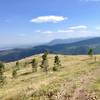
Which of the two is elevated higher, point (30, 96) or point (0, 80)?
point (30, 96)

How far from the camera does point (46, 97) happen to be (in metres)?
31.6

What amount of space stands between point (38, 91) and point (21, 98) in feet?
8.85

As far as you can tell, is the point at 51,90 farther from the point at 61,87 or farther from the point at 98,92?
the point at 98,92

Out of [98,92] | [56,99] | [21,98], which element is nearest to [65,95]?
[56,99]

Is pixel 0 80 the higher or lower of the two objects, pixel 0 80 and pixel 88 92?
the lower

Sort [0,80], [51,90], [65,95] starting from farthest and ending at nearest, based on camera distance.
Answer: [0,80] < [51,90] < [65,95]

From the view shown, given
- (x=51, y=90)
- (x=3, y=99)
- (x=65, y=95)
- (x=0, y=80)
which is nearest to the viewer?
(x=65, y=95)

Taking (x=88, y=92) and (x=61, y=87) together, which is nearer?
(x=88, y=92)

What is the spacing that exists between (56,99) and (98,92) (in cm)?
545

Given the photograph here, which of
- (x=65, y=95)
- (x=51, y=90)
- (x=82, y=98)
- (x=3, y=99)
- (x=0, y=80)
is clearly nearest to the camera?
(x=82, y=98)

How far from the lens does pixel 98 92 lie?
29.7 meters

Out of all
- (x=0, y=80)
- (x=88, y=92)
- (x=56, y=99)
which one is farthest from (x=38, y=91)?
(x=0, y=80)

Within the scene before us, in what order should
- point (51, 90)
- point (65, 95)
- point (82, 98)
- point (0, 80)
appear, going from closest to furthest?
point (82, 98)
point (65, 95)
point (51, 90)
point (0, 80)

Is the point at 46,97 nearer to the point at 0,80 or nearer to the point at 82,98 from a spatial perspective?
the point at 82,98
